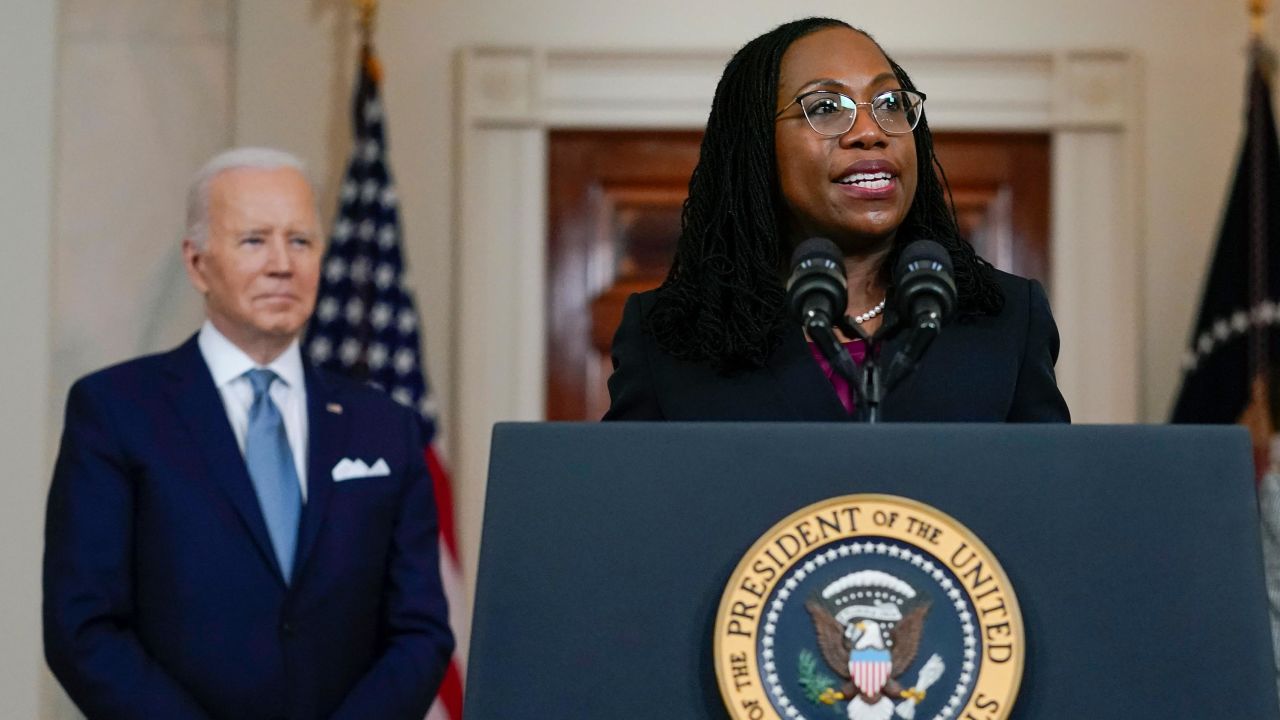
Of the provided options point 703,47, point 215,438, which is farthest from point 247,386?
point 703,47

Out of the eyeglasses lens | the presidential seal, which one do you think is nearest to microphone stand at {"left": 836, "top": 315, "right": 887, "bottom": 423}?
the presidential seal

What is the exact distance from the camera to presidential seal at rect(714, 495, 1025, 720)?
1.34m

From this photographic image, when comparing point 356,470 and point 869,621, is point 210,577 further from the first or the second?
point 869,621

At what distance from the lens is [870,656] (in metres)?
1.34

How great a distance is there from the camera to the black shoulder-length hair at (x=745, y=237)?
1.89 meters

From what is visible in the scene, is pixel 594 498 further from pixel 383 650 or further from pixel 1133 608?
pixel 383 650

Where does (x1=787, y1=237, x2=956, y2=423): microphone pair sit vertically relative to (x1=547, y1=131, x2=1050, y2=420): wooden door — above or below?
below

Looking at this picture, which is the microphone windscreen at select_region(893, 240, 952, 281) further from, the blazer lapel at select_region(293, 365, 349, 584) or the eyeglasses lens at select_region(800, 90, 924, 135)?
the blazer lapel at select_region(293, 365, 349, 584)

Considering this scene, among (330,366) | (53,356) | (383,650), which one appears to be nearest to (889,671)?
(383,650)

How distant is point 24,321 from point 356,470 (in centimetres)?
112

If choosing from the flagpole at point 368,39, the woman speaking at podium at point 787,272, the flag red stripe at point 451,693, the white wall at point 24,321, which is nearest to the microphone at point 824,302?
the woman speaking at podium at point 787,272

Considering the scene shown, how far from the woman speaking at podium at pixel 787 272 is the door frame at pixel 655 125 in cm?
316

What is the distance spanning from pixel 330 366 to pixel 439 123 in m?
0.93

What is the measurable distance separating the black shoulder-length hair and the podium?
0.45 meters
